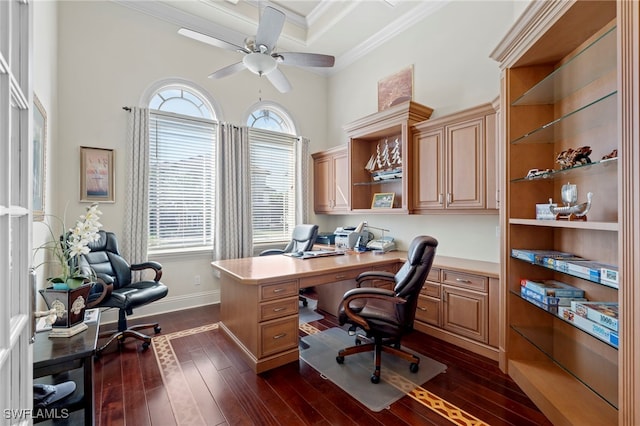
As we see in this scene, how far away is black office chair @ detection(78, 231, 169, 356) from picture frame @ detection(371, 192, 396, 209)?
2741 mm

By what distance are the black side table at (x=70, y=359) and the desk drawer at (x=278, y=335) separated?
1094 mm

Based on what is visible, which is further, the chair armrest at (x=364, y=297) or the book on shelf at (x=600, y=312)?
the chair armrest at (x=364, y=297)

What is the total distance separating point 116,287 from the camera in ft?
9.69

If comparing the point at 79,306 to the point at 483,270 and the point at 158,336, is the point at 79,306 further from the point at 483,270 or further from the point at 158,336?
the point at 483,270

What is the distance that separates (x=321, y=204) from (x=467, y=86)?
8.69ft

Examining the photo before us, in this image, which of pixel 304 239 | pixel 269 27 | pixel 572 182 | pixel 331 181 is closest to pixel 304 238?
pixel 304 239

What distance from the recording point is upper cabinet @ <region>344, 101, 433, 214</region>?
11.2 ft

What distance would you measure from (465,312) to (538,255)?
0.92 m

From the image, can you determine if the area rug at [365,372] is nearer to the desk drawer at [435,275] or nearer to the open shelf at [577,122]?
the desk drawer at [435,275]

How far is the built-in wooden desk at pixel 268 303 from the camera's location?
90.5 inches

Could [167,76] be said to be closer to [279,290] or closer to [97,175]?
[97,175]

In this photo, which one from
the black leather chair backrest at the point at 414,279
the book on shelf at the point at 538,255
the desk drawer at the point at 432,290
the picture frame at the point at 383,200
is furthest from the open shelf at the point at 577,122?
the picture frame at the point at 383,200

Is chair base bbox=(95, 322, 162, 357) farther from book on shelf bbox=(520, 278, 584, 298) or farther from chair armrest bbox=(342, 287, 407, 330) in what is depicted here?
book on shelf bbox=(520, 278, 584, 298)

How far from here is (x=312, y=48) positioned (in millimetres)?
4449
